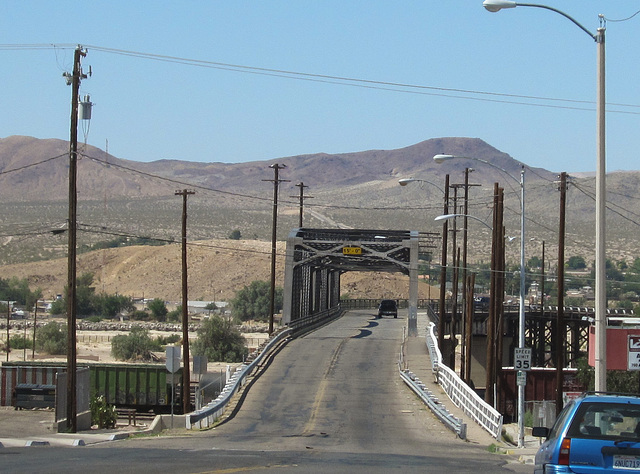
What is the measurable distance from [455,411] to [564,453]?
2081cm

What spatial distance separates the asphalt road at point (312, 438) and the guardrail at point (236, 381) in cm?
59

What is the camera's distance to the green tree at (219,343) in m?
74.2

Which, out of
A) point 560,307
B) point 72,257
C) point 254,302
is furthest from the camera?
point 254,302

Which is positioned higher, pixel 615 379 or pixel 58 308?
pixel 58 308

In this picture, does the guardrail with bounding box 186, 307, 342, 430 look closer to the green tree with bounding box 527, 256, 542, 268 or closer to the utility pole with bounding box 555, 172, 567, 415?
the utility pole with bounding box 555, 172, 567, 415

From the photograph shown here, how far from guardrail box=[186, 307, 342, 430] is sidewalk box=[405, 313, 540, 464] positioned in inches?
258

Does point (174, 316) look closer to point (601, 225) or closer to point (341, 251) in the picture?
point (341, 251)

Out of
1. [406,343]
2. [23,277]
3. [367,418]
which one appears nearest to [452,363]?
[406,343]

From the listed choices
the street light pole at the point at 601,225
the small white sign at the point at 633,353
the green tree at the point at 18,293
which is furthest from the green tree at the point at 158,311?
the street light pole at the point at 601,225

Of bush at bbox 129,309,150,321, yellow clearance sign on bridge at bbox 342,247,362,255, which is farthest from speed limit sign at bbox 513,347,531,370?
bush at bbox 129,309,150,321

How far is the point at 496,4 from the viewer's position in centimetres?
1670

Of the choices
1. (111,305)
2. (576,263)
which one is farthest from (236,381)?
(576,263)

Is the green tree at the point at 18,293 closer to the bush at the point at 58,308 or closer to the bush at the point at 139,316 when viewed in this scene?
the bush at the point at 58,308

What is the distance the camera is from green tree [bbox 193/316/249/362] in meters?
74.2
